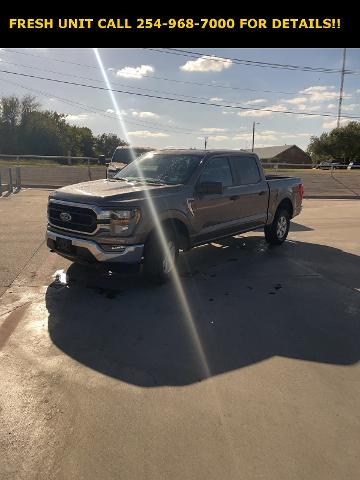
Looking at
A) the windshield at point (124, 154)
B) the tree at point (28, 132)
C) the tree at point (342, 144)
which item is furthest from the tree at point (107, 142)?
the windshield at point (124, 154)

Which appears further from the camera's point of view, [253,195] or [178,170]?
[253,195]

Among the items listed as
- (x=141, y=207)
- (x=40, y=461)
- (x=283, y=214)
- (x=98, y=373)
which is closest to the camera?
(x=40, y=461)

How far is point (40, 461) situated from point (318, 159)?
257ft

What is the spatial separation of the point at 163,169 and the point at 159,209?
3.83 ft

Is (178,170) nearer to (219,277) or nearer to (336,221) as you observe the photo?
(219,277)

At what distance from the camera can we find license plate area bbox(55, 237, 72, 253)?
5.29m

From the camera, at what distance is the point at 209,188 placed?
5910mm

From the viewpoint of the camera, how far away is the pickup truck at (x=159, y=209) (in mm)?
5082

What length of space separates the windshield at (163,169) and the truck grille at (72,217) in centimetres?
134

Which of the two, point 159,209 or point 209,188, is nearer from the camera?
point 159,209

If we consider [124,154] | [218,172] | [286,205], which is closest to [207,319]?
[218,172]

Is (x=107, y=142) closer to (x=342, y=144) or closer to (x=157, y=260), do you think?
(x=342, y=144)

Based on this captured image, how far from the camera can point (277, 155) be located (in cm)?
8538

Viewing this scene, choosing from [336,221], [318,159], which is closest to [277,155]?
[318,159]
